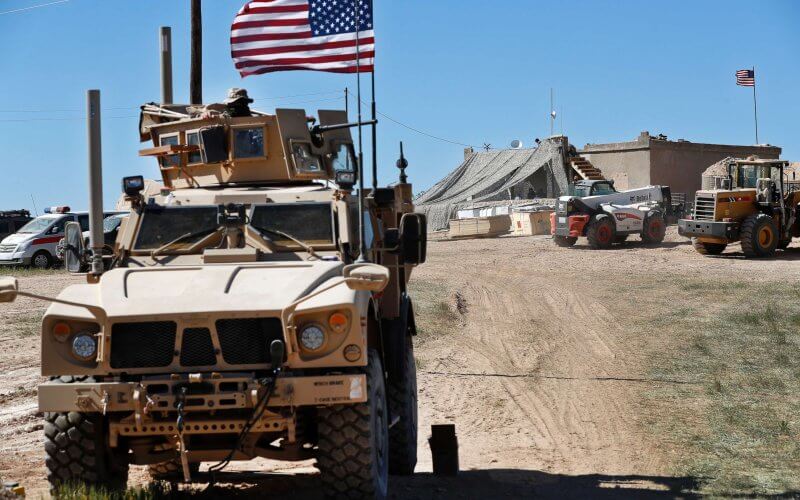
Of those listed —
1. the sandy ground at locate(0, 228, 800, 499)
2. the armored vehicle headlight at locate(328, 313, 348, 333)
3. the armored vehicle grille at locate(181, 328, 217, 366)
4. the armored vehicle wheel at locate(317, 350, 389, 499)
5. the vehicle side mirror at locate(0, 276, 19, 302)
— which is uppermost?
the vehicle side mirror at locate(0, 276, 19, 302)

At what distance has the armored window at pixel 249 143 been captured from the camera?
888cm

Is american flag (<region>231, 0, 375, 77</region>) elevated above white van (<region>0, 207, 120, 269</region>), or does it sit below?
above

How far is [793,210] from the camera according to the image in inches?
1086

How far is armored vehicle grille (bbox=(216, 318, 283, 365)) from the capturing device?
6.40 meters

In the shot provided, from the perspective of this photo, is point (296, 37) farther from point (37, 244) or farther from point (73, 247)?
point (37, 244)

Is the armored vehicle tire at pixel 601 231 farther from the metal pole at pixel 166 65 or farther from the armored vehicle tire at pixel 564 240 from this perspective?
the metal pole at pixel 166 65

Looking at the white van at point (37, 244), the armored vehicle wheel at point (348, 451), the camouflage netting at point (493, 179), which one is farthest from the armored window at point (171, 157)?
the camouflage netting at point (493, 179)

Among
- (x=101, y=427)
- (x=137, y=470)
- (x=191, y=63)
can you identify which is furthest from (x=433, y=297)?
(x=101, y=427)

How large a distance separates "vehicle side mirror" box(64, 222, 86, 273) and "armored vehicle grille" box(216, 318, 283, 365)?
76.4 inches

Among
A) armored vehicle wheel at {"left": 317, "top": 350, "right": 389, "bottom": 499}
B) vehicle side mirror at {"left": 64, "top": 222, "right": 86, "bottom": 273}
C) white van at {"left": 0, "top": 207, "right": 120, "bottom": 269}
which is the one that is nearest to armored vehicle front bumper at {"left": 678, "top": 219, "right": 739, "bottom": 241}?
white van at {"left": 0, "top": 207, "right": 120, "bottom": 269}

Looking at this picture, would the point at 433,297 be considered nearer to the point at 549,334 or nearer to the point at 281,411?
the point at 549,334

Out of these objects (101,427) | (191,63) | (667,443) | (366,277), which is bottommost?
(667,443)

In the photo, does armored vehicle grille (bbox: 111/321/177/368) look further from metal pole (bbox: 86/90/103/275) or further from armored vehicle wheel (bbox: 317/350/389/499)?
metal pole (bbox: 86/90/103/275)

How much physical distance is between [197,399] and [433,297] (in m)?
15.0
